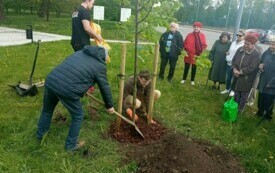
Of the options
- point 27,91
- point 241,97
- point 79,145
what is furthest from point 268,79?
point 27,91

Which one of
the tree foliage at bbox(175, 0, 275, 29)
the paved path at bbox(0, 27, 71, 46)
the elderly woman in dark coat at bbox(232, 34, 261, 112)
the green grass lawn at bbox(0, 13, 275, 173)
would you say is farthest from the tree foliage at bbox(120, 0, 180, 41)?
the tree foliage at bbox(175, 0, 275, 29)

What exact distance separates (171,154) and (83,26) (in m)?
3.10

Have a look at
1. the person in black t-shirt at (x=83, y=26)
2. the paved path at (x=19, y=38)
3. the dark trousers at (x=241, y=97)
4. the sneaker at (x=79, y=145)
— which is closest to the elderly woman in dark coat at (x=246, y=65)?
the dark trousers at (x=241, y=97)

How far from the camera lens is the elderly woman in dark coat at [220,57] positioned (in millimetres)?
8031

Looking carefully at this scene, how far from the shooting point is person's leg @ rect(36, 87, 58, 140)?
14.0ft

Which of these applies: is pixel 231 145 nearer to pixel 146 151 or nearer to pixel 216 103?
pixel 146 151

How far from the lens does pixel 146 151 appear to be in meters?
4.53

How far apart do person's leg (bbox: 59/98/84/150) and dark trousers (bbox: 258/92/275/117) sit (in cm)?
387

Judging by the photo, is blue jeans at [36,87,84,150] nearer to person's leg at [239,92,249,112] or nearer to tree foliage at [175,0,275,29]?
person's leg at [239,92,249,112]

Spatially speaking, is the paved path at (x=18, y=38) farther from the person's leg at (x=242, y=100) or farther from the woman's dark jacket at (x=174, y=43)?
the person's leg at (x=242, y=100)

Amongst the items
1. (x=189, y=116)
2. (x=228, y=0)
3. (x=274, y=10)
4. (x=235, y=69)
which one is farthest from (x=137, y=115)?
(x=228, y=0)

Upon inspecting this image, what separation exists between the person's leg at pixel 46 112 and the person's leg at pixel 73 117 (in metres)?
0.26

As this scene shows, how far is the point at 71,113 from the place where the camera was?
4.21 meters

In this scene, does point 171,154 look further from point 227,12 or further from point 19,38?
point 227,12
